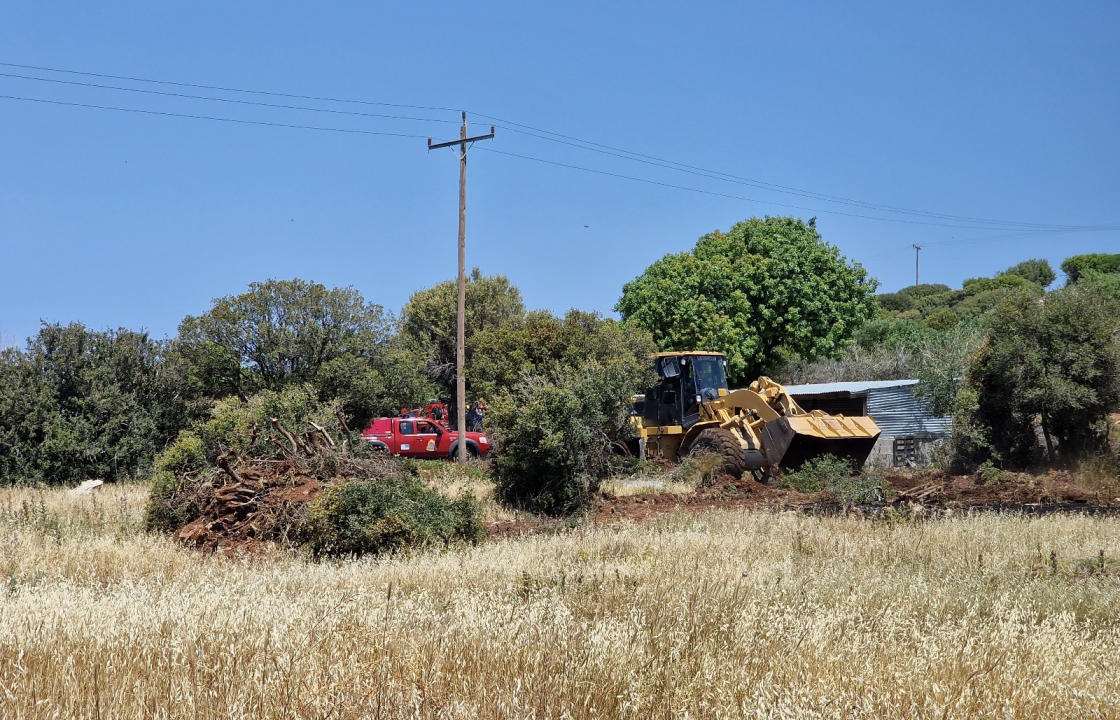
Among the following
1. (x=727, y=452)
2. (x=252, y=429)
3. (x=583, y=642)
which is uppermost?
(x=252, y=429)

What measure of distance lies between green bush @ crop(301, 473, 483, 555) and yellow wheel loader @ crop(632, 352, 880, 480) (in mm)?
8426

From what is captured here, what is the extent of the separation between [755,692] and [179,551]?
8.86 m

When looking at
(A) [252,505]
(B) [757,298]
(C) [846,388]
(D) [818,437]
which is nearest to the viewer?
(A) [252,505]

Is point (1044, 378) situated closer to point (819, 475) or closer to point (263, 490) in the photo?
point (819, 475)

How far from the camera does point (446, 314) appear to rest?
48.3 m

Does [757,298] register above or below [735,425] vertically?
above

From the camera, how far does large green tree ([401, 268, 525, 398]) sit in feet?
158

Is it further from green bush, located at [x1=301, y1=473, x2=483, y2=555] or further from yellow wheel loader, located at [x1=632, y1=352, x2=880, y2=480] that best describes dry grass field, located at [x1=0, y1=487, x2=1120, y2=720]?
yellow wheel loader, located at [x1=632, y1=352, x2=880, y2=480]

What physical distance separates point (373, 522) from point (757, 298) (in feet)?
105

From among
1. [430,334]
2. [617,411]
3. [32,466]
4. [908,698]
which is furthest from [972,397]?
[430,334]

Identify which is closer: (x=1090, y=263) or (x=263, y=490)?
(x=263, y=490)

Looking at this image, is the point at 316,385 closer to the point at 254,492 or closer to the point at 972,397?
the point at 254,492

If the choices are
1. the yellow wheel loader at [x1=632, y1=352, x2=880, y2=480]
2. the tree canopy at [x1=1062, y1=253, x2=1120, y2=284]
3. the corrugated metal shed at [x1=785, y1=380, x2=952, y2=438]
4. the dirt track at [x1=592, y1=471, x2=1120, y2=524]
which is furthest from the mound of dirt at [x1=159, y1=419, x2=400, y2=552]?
the tree canopy at [x1=1062, y1=253, x2=1120, y2=284]

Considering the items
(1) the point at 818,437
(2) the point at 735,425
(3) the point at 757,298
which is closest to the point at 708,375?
(2) the point at 735,425
